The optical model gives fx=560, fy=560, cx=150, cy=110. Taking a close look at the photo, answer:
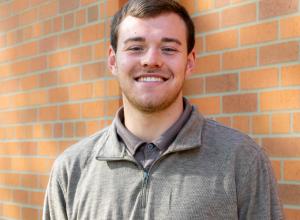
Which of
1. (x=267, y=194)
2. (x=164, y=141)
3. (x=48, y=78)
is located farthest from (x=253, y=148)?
(x=48, y=78)

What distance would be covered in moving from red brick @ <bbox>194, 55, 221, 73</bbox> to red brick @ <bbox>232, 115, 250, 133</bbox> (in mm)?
339

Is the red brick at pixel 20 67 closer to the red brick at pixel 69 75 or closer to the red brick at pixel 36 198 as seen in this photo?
the red brick at pixel 69 75

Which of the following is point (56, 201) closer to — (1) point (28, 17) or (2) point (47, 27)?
(2) point (47, 27)

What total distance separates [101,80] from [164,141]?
162 centimetres

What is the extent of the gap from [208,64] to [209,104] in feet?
0.80

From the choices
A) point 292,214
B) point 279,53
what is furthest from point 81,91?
point 292,214

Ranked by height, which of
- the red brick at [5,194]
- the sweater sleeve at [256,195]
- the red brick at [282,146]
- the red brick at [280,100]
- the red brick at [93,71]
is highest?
the red brick at [93,71]

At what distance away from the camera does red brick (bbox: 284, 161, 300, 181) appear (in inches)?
114

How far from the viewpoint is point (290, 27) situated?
297 centimetres

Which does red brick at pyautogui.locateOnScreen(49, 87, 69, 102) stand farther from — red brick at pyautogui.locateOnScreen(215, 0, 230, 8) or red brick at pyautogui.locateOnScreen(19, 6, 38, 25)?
red brick at pyautogui.locateOnScreen(215, 0, 230, 8)

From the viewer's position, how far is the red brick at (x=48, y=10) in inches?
170

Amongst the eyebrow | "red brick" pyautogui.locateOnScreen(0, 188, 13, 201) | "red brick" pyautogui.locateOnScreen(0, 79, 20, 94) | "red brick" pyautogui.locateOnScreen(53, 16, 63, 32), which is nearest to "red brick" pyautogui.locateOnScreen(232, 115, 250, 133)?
the eyebrow

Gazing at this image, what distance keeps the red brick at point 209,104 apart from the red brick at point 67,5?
126 centimetres

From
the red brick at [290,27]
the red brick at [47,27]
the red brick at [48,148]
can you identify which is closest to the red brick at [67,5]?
the red brick at [47,27]
